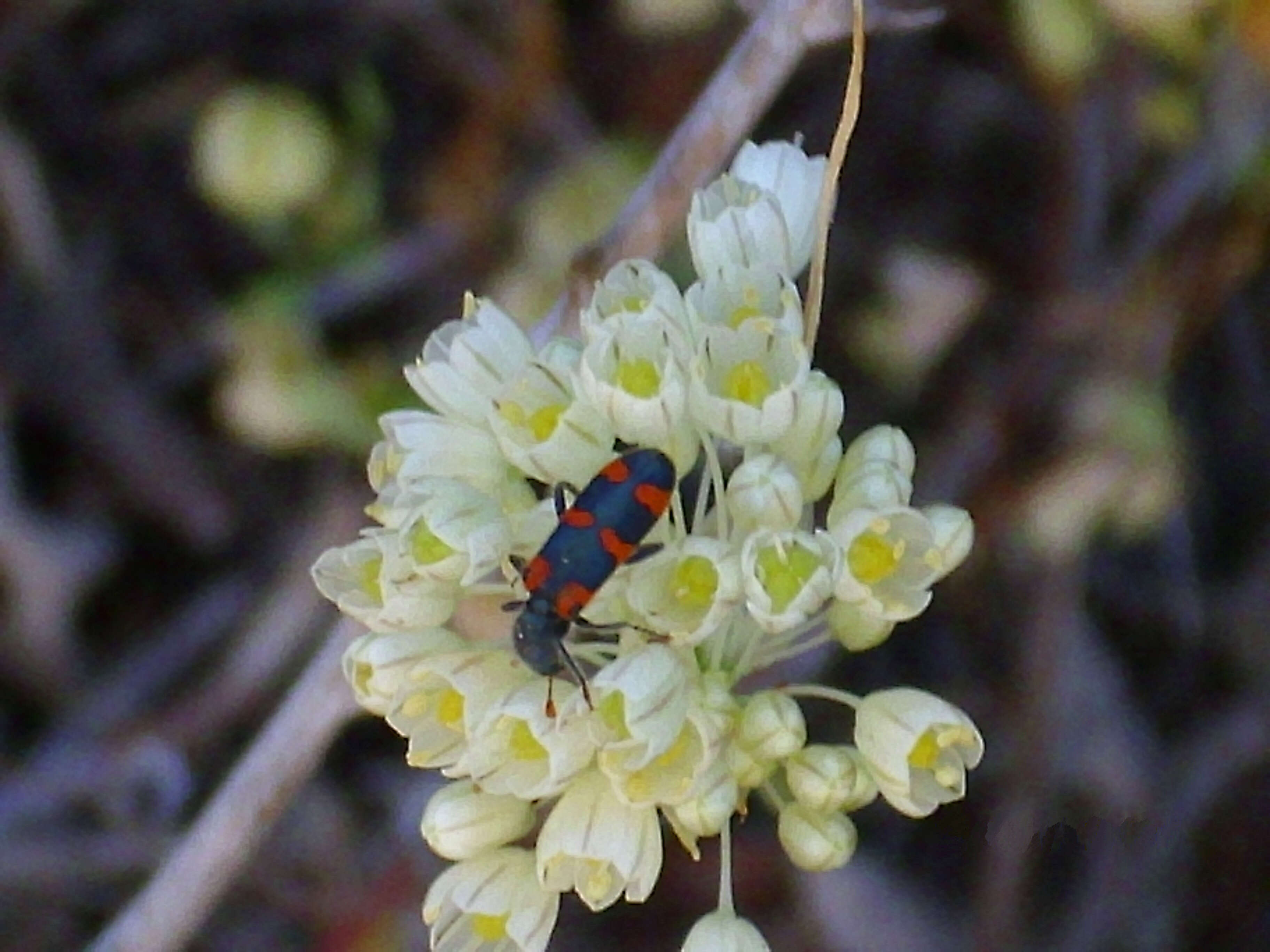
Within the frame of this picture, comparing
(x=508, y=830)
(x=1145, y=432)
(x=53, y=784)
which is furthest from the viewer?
(x=53, y=784)

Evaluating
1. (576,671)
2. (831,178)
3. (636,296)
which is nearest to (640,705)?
(576,671)

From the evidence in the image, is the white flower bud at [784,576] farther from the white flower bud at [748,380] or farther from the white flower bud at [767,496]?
the white flower bud at [748,380]

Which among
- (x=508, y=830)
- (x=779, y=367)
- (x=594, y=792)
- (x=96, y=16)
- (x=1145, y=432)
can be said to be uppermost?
(x=779, y=367)

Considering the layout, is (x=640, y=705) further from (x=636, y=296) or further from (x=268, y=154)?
(x=268, y=154)

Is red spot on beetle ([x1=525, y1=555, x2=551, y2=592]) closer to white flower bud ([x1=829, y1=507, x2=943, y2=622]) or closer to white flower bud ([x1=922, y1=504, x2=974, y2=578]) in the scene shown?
white flower bud ([x1=829, y1=507, x2=943, y2=622])

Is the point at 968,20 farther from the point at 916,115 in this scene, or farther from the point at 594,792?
the point at 594,792

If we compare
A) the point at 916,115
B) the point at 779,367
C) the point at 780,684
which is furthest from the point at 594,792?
the point at 916,115

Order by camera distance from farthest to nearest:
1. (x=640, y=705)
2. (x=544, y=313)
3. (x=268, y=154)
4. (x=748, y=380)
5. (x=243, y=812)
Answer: (x=268, y=154) → (x=544, y=313) → (x=243, y=812) → (x=748, y=380) → (x=640, y=705)
